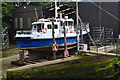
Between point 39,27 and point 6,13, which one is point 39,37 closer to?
point 39,27

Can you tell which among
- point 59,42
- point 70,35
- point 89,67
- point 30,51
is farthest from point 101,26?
point 89,67

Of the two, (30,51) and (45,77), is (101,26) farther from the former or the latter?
(45,77)

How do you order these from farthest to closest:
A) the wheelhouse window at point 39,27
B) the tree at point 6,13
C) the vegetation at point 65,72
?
1. the tree at point 6,13
2. the wheelhouse window at point 39,27
3. the vegetation at point 65,72

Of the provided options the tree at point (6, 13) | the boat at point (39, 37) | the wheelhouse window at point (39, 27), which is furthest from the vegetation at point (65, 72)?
the tree at point (6, 13)

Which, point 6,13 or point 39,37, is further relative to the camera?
point 6,13

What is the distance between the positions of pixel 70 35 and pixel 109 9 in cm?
582

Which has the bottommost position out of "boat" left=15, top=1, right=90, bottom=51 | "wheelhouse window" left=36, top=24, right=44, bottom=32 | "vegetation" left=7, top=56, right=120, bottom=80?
"vegetation" left=7, top=56, right=120, bottom=80

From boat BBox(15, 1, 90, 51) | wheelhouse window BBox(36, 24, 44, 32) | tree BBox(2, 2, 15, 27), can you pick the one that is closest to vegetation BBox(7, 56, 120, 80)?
boat BBox(15, 1, 90, 51)

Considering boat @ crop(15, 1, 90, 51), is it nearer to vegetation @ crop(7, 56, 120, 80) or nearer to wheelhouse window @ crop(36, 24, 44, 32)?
wheelhouse window @ crop(36, 24, 44, 32)

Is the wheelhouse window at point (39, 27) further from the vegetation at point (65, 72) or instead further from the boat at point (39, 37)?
the vegetation at point (65, 72)

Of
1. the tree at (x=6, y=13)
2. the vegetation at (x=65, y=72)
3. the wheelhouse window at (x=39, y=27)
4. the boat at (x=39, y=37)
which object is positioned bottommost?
the vegetation at (x=65, y=72)

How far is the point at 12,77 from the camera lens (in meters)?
8.68

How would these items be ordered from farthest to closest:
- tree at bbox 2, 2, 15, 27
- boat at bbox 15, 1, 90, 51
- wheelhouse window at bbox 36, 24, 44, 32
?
tree at bbox 2, 2, 15, 27, wheelhouse window at bbox 36, 24, 44, 32, boat at bbox 15, 1, 90, 51

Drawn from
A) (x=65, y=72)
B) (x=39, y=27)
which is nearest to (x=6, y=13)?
(x=39, y=27)
